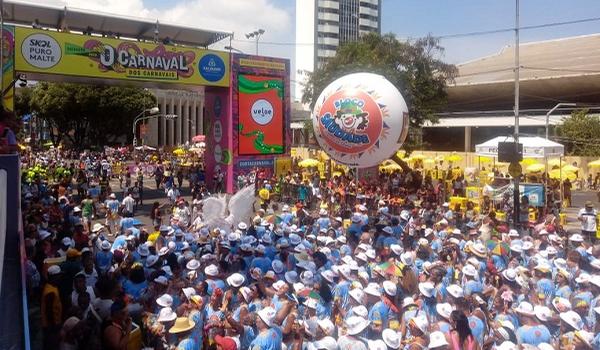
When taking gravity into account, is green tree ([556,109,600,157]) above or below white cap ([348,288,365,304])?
above

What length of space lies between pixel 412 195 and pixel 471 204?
678cm

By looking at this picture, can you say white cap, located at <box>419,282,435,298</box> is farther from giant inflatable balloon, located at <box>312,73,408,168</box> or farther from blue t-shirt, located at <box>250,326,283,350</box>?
giant inflatable balloon, located at <box>312,73,408,168</box>

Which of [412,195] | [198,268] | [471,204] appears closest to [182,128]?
[412,195]

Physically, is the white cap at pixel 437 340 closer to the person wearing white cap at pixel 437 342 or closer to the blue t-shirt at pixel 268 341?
the person wearing white cap at pixel 437 342

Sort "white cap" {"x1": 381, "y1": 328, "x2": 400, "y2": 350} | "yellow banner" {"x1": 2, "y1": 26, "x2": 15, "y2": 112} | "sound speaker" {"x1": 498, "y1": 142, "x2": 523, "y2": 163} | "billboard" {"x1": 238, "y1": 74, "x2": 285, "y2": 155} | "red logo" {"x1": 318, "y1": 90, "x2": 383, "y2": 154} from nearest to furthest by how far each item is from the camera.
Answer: "white cap" {"x1": 381, "y1": 328, "x2": 400, "y2": 350} < "red logo" {"x1": 318, "y1": 90, "x2": 383, "y2": 154} < "sound speaker" {"x1": 498, "y1": 142, "x2": 523, "y2": 163} < "yellow banner" {"x1": 2, "y1": 26, "x2": 15, "y2": 112} < "billboard" {"x1": 238, "y1": 74, "x2": 285, "y2": 155}

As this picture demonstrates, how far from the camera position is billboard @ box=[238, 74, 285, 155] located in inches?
1017

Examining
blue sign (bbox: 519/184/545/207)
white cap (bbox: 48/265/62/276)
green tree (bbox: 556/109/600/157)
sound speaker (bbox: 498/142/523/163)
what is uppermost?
green tree (bbox: 556/109/600/157)

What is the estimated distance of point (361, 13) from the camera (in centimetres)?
12031

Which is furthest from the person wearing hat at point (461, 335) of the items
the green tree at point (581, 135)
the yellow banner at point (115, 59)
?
the green tree at point (581, 135)

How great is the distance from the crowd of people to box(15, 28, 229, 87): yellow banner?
36.4ft

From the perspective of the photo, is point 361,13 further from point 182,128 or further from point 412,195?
point 412,195

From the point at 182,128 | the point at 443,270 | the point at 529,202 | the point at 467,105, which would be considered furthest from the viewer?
the point at 182,128

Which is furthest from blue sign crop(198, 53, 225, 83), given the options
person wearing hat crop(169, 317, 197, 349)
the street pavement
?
person wearing hat crop(169, 317, 197, 349)

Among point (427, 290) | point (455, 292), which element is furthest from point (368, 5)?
point (455, 292)
